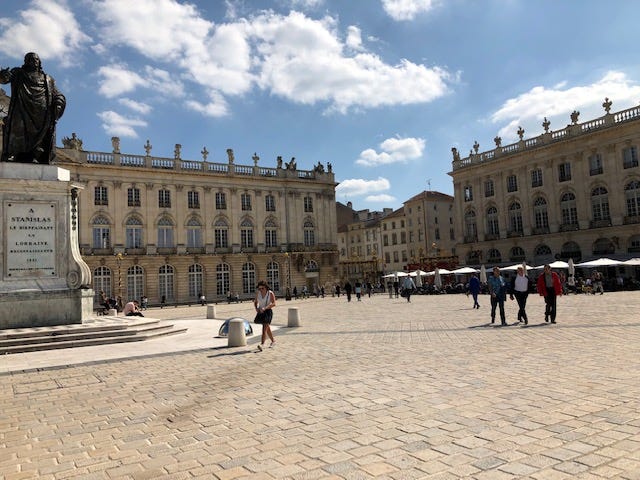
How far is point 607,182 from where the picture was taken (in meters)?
40.2

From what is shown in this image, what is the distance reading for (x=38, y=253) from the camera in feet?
38.9

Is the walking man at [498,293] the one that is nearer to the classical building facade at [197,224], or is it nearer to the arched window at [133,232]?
the classical building facade at [197,224]

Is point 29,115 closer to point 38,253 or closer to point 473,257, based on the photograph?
point 38,253

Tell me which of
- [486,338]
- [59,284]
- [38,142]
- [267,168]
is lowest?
[486,338]

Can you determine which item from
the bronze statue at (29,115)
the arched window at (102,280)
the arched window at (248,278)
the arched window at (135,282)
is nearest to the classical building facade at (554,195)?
the arched window at (248,278)

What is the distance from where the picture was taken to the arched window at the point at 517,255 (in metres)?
45.9

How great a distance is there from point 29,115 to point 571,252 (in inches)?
1631

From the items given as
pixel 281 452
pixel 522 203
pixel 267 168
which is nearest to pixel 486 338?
pixel 281 452

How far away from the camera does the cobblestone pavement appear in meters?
3.88

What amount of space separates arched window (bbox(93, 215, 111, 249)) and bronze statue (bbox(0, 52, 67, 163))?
31470 mm

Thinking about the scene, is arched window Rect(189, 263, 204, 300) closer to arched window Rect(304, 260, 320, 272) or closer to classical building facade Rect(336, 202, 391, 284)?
arched window Rect(304, 260, 320, 272)

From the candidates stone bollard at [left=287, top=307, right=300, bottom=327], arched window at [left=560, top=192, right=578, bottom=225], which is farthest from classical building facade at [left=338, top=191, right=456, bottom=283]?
stone bollard at [left=287, top=307, right=300, bottom=327]

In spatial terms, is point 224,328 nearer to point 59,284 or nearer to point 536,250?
point 59,284

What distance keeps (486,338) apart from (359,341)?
2.76m
